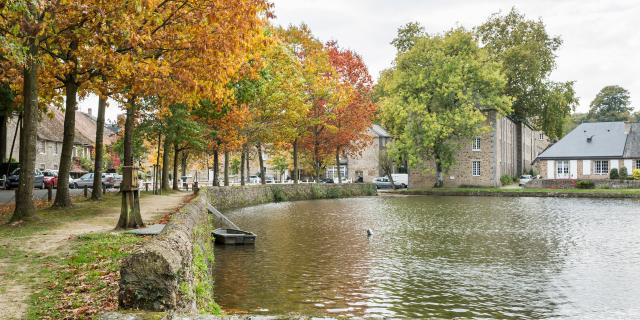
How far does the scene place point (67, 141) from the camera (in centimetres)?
2080

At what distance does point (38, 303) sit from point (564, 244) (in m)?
17.0

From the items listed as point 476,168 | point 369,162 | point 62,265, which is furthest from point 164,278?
point 369,162

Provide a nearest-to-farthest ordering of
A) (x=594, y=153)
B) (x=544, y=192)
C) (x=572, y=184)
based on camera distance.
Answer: (x=544, y=192) → (x=572, y=184) → (x=594, y=153)

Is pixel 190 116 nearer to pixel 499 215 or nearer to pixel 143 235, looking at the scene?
pixel 499 215

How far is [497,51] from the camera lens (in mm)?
66812

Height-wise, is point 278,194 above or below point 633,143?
below

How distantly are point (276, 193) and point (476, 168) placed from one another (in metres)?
27.2

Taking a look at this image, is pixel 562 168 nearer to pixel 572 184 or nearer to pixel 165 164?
pixel 572 184

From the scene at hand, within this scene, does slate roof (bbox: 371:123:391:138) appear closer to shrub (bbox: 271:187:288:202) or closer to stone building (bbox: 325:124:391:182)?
stone building (bbox: 325:124:391:182)

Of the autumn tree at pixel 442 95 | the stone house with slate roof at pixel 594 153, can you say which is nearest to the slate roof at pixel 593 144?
the stone house with slate roof at pixel 594 153

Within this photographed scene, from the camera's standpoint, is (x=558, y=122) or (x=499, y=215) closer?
(x=499, y=215)

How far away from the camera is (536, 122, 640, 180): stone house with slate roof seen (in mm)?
61562

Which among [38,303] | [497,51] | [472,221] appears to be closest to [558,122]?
[497,51]

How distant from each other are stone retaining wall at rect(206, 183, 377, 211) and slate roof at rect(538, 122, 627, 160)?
77.3 ft
